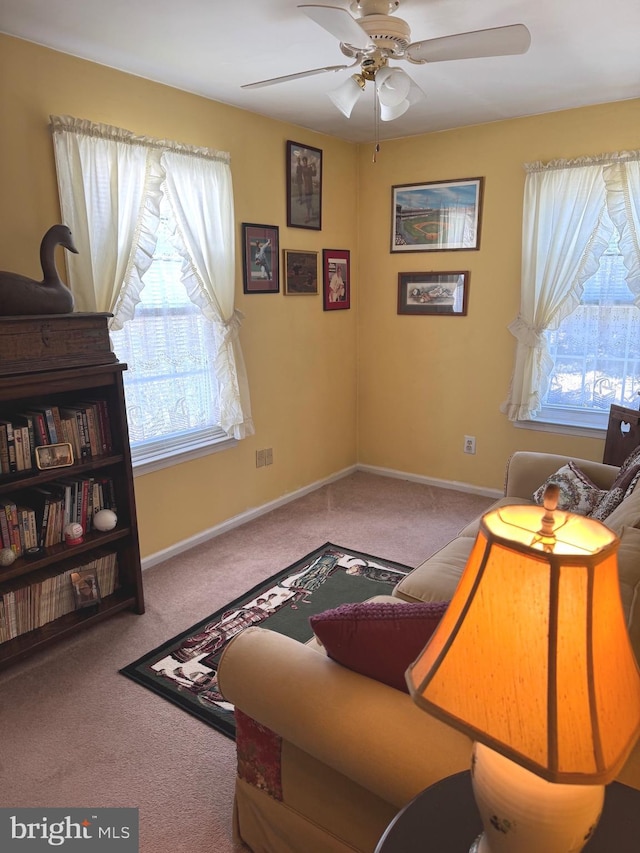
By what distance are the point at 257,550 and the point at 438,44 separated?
2.68 metres

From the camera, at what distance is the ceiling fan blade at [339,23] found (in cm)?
179

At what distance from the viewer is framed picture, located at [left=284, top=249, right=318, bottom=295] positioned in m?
4.00

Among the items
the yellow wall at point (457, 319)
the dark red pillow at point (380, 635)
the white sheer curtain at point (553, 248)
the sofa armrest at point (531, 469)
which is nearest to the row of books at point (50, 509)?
the dark red pillow at point (380, 635)

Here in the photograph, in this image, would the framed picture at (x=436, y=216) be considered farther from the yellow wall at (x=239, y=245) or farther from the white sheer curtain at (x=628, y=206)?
the white sheer curtain at (x=628, y=206)

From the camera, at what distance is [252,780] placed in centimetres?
155

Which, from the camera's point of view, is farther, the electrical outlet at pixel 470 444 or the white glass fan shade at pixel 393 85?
the electrical outlet at pixel 470 444

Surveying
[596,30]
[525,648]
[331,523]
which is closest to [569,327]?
[596,30]

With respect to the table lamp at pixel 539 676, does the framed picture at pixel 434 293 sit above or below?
above

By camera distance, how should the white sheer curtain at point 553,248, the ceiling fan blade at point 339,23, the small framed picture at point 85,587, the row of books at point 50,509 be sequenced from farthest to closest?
1. the white sheer curtain at point 553,248
2. the small framed picture at point 85,587
3. the row of books at point 50,509
4. the ceiling fan blade at point 339,23

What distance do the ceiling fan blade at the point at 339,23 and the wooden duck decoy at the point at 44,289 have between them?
51.8 inches

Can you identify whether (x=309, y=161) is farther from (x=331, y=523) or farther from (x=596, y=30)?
(x=331, y=523)

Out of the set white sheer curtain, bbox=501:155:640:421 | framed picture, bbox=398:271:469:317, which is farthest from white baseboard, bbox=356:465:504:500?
framed picture, bbox=398:271:469:317

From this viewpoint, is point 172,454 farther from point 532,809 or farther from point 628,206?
point 628,206

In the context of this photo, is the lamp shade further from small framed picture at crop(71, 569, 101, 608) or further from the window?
the window
